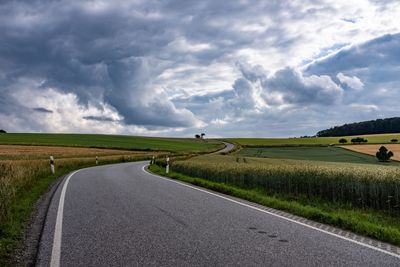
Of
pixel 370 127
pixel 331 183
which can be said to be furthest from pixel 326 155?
pixel 370 127

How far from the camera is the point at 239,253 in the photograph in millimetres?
6648

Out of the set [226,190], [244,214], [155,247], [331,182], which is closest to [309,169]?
[331,182]

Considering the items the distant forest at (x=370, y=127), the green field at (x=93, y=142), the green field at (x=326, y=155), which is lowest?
the green field at (x=326, y=155)

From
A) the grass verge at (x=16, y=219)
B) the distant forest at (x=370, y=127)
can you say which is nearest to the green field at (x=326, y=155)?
the grass verge at (x=16, y=219)

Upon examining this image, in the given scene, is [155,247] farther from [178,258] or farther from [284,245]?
[284,245]

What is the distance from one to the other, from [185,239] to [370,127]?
143851 mm

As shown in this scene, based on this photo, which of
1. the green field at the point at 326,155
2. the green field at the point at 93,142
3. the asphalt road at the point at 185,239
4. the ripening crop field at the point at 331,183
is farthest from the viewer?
the green field at the point at 93,142

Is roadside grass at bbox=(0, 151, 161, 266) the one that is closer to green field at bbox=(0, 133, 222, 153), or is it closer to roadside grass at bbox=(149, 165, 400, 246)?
roadside grass at bbox=(149, 165, 400, 246)

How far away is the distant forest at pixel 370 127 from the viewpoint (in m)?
135

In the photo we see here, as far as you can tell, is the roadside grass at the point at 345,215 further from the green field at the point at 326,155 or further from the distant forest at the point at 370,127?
the distant forest at the point at 370,127

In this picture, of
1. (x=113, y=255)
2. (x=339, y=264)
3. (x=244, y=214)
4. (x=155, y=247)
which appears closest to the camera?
(x=339, y=264)

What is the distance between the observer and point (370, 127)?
14050cm

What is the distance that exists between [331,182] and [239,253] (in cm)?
872

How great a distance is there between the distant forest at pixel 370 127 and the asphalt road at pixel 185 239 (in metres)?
134
